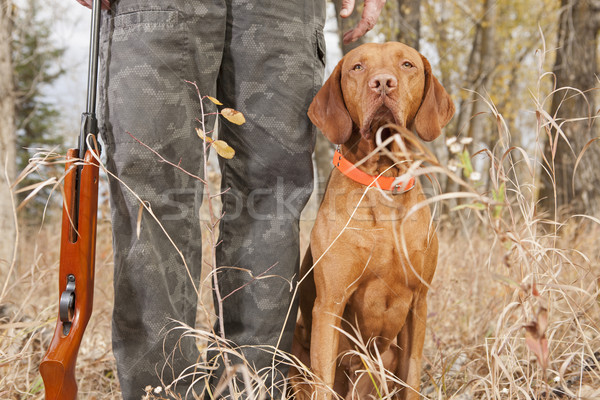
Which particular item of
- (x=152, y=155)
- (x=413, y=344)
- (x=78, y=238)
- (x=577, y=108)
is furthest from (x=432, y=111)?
(x=577, y=108)

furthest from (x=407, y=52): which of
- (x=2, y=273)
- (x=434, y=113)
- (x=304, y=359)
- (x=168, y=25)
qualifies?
(x=2, y=273)

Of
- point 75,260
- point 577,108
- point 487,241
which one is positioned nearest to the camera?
point 75,260

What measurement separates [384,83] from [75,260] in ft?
4.52

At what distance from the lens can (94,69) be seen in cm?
190

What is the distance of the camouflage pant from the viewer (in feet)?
6.19

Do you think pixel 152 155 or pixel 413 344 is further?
pixel 413 344

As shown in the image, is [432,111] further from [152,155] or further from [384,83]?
[152,155]

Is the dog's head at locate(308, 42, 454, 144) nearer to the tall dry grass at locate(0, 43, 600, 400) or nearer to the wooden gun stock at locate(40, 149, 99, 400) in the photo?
the tall dry grass at locate(0, 43, 600, 400)

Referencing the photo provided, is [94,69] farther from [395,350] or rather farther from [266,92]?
[395,350]

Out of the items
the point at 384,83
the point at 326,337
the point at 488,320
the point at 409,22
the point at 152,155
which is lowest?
the point at 488,320

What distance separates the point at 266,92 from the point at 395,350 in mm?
1308

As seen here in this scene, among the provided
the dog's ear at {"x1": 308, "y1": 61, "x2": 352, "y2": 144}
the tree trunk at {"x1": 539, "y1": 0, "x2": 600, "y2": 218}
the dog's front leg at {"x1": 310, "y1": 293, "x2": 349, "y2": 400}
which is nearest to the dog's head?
the dog's ear at {"x1": 308, "y1": 61, "x2": 352, "y2": 144}

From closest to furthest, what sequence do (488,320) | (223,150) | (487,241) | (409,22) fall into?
(223,150) < (488,320) < (487,241) < (409,22)

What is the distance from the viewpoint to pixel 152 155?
190 centimetres
